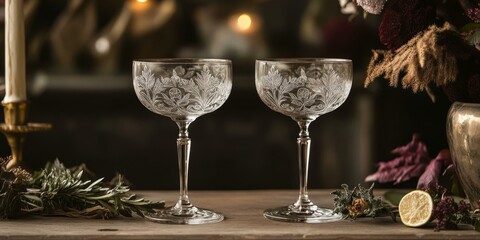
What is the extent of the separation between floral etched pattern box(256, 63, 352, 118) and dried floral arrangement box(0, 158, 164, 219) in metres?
0.21

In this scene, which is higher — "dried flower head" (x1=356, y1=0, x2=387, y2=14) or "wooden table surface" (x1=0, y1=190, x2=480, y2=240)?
"dried flower head" (x1=356, y1=0, x2=387, y2=14)

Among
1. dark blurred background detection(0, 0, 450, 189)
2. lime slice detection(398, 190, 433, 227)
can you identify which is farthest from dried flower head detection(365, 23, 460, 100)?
dark blurred background detection(0, 0, 450, 189)

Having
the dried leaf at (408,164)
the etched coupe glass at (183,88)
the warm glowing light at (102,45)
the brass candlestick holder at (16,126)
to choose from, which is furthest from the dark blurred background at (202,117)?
the etched coupe glass at (183,88)

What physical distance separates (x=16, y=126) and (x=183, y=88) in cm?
27

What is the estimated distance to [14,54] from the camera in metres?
1.18

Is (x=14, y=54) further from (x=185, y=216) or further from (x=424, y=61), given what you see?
→ (x=424, y=61)

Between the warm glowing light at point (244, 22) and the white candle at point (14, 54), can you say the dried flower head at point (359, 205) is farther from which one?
the warm glowing light at point (244, 22)

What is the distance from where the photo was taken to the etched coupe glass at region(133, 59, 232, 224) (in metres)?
1.06

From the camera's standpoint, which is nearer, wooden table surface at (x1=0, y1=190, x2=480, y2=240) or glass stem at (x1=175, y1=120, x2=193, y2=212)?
wooden table surface at (x1=0, y1=190, x2=480, y2=240)

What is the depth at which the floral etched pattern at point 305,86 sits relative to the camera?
3.52 ft

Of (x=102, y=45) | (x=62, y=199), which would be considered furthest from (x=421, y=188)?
(x=102, y=45)

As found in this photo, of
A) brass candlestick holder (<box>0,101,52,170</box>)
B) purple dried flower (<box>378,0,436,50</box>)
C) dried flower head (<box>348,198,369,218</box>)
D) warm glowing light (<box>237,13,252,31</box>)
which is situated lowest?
dried flower head (<box>348,198,369,218</box>)

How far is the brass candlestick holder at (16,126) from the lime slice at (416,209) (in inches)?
18.6

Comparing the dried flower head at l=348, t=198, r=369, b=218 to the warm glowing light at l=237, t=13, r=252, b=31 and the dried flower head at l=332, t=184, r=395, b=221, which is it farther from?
the warm glowing light at l=237, t=13, r=252, b=31
